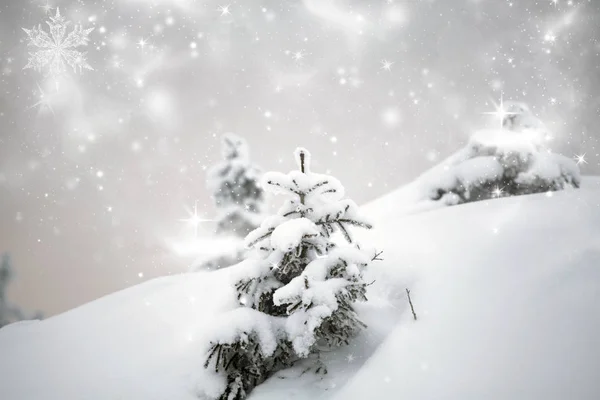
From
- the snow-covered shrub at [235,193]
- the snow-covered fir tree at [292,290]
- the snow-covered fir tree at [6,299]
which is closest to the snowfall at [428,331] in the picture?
the snow-covered fir tree at [292,290]

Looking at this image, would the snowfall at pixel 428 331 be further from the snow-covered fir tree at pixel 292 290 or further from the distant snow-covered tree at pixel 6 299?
the distant snow-covered tree at pixel 6 299

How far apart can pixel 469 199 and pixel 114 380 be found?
13782mm

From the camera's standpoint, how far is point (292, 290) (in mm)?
4297

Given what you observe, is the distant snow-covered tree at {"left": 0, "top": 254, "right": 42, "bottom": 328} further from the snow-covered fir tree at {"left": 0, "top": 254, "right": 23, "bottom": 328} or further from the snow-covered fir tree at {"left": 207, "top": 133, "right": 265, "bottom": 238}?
the snow-covered fir tree at {"left": 207, "top": 133, "right": 265, "bottom": 238}

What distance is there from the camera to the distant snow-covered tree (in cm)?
2556

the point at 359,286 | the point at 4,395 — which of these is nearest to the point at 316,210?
the point at 359,286

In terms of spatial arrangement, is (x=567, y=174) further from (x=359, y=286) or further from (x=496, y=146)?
(x=359, y=286)

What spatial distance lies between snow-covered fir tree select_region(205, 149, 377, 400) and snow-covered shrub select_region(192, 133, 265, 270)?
39.3 ft

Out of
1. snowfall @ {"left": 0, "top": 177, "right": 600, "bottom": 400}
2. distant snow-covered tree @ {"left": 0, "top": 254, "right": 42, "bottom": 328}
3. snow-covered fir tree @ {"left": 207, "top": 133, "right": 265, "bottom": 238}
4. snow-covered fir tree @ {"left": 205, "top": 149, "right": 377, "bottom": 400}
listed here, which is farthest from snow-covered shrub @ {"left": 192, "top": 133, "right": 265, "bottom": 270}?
distant snow-covered tree @ {"left": 0, "top": 254, "right": 42, "bottom": 328}

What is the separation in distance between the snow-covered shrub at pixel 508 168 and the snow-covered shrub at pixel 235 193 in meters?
8.56

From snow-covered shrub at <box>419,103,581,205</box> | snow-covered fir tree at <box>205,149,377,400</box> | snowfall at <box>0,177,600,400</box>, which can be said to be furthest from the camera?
snow-covered shrub at <box>419,103,581,205</box>

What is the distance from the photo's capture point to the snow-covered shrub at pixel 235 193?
17297 mm

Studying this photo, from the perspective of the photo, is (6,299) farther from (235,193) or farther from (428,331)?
(428,331)

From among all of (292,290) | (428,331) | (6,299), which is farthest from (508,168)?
(6,299)
